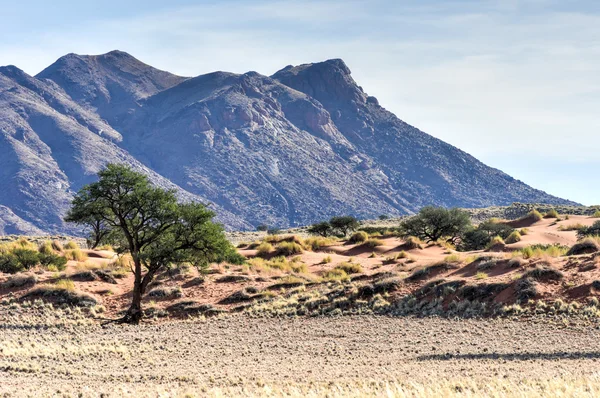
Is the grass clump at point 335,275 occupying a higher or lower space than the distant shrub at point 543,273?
lower

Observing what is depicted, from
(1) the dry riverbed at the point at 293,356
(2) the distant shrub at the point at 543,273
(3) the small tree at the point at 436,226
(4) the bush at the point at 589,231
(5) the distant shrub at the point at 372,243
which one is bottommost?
(1) the dry riverbed at the point at 293,356

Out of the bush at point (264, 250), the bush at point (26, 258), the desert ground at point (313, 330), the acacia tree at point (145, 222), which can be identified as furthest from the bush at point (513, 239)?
the bush at point (26, 258)

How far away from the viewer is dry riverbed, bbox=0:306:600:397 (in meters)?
16.0

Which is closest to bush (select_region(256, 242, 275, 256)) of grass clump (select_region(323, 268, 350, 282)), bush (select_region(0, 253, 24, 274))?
grass clump (select_region(323, 268, 350, 282))

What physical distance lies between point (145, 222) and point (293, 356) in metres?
12.5

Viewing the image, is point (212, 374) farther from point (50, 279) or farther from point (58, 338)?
point (50, 279)

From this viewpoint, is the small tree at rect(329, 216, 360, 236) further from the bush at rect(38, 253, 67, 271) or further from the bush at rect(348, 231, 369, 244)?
the bush at rect(38, 253, 67, 271)

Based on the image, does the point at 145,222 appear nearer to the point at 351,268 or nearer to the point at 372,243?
the point at 351,268

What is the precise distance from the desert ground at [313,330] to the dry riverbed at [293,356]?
0.06 meters

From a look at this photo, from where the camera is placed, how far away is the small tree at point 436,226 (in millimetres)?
61500

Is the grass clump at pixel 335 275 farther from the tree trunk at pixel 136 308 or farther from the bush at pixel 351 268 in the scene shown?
the tree trunk at pixel 136 308

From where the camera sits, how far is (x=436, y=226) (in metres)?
61.9

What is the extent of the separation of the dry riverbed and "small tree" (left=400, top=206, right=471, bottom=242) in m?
33.0

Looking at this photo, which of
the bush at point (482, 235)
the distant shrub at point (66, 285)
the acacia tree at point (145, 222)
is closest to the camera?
the acacia tree at point (145, 222)
